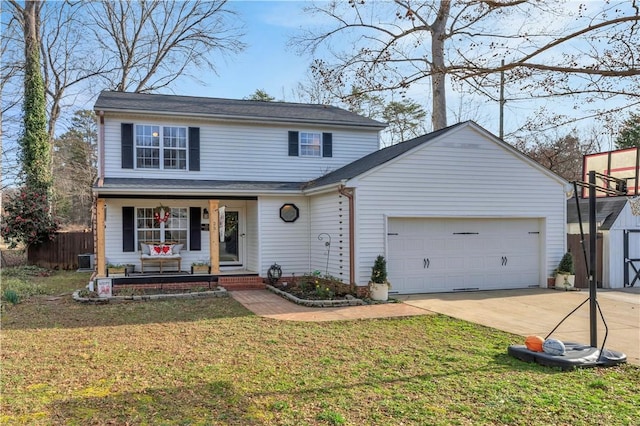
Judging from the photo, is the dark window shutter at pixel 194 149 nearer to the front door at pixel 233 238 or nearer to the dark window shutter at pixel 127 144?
the dark window shutter at pixel 127 144

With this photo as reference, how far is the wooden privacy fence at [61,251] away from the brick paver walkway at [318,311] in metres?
10.9

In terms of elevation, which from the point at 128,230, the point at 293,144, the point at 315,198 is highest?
the point at 293,144

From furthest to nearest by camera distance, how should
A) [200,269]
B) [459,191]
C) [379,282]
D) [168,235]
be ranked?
1. [168,235]
2. [200,269]
3. [459,191]
4. [379,282]

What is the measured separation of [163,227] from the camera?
13906 millimetres

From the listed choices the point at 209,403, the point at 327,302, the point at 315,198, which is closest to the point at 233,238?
the point at 315,198

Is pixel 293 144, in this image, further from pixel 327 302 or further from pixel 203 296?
pixel 327 302

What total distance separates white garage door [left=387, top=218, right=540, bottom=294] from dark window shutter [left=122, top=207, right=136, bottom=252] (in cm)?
Answer: 724

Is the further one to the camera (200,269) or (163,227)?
(163,227)

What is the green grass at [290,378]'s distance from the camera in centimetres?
427

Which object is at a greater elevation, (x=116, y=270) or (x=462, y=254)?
(x=462, y=254)

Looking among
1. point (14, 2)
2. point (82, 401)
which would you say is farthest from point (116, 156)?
point (14, 2)

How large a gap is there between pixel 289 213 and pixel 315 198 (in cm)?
88

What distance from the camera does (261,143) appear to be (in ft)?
47.9

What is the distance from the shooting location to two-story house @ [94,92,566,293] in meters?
11.9
